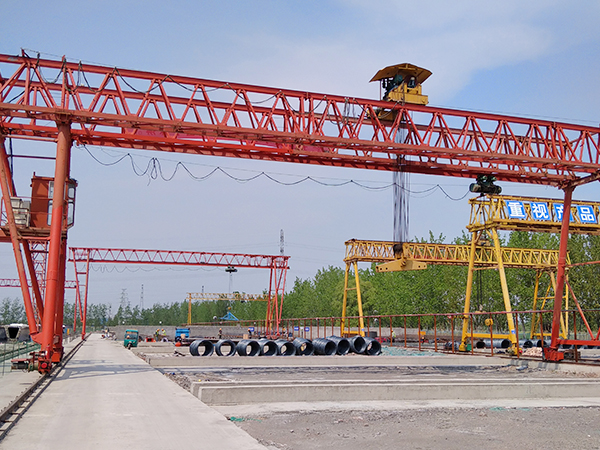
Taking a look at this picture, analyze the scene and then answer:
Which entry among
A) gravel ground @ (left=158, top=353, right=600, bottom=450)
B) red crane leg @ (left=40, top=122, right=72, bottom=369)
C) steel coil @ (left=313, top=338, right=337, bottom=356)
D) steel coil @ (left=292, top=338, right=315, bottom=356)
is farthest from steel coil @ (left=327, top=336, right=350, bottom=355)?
gravel ground @ (left=158, top=353, right=600, bottom=450)

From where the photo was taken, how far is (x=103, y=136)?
17.3m

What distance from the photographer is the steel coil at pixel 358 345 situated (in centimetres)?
2492

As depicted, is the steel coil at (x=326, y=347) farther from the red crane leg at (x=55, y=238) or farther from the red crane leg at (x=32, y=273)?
the red crane leg at (x=55, y=238)

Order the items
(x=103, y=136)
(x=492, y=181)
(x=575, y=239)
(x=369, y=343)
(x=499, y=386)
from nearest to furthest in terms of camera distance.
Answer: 1. (x=499, y=386)
2. (x=103, y=136)
3. (x=492, y=181)
4. (x=369, y=343)
5. (x=575, y=239)

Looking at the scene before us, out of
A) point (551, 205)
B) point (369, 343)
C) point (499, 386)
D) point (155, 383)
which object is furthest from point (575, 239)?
point (155, 383)

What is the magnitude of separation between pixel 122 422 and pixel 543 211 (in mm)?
23922

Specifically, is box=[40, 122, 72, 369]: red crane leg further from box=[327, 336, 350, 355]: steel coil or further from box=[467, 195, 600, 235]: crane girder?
box=[467, 195, 600, 235]: crane girder

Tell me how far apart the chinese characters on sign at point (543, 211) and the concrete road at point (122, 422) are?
19.2 m

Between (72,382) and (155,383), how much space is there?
6.98 ft

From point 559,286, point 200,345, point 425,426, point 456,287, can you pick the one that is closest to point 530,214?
point 559,286

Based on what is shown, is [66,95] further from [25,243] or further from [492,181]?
[492,181]

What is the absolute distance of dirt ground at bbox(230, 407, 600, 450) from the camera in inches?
298

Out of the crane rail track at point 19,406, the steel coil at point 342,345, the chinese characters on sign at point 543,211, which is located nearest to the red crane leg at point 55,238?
the crane rail track at point 19,406

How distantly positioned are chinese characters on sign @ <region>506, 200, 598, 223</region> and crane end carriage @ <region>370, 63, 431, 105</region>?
7534 mm
